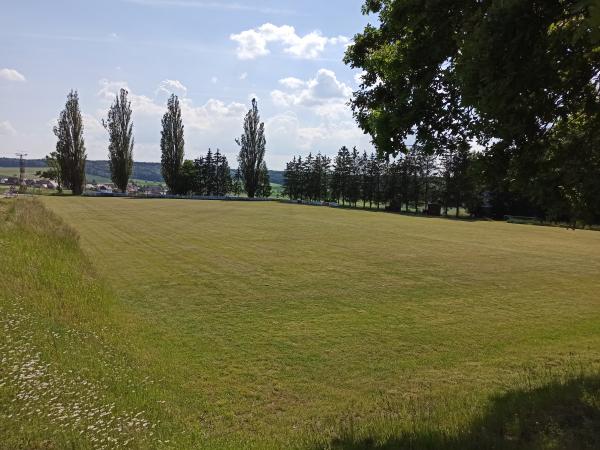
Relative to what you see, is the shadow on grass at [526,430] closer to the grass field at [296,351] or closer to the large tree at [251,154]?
the grass field at [296,351]

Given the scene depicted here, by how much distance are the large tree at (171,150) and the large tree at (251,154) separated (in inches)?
543

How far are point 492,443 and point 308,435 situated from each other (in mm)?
2518

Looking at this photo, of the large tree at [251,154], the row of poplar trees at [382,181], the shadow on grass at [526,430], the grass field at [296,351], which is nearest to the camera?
the shadow on grass at [526,430]

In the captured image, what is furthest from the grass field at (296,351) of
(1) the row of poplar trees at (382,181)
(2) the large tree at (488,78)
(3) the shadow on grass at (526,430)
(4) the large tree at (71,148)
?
(4) the large tree at (71,148)

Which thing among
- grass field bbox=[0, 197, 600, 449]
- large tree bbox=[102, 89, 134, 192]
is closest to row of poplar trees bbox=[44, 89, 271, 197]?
large tree bbox=[102, 89, 134, 192]

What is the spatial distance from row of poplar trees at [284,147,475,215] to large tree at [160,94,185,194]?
29.3m

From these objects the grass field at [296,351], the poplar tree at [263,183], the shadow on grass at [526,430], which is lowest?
the grass field at [296,351]

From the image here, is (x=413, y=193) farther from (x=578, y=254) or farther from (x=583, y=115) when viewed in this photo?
(x=583, y=115)

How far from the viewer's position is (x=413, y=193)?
9512cm

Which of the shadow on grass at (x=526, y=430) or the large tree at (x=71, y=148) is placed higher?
the large tree at (x=71, y=148)

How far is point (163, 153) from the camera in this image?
107 m

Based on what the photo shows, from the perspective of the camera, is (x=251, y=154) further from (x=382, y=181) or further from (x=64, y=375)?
(x=64, y=375)

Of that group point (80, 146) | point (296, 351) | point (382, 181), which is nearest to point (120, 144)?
point (80, 146)

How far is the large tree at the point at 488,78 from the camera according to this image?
20.2 ft
